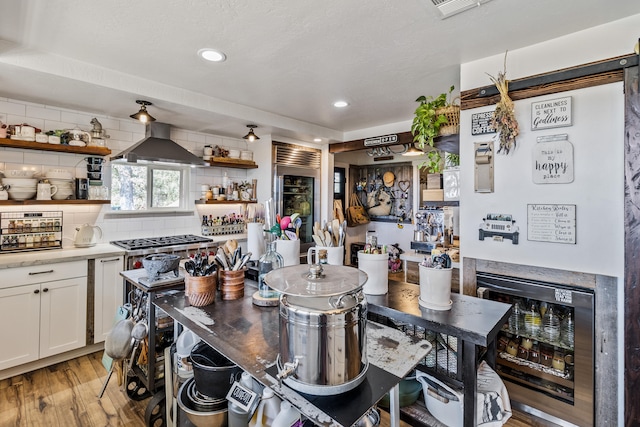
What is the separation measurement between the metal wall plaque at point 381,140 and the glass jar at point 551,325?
253 centimetres

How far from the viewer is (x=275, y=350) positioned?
1.12 metres

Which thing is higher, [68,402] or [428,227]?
[428,227]

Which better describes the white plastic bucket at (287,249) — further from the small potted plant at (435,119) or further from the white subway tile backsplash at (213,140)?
the white subway tile backsplash at (213,140)

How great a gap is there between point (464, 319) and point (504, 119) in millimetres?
1451

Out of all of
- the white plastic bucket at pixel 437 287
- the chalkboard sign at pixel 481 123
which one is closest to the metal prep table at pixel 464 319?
the white plastic bucket at pixel 437 287

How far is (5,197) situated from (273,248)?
255 centimetres

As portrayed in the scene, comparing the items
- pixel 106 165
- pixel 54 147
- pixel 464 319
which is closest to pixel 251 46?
pixel 464 319

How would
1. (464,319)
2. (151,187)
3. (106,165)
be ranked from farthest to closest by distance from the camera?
(151,187) < (106,165) < (464,319)

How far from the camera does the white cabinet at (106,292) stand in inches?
110

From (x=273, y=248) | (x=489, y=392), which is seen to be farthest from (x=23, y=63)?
(x=489, y=392)

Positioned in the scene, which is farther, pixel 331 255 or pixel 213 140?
pixel 213 140

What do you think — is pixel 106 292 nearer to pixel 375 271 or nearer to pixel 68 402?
pixel 68 402

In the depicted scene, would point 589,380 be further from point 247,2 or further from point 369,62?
point 247,2

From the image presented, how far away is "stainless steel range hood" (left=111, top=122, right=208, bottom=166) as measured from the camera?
300 centimetres
